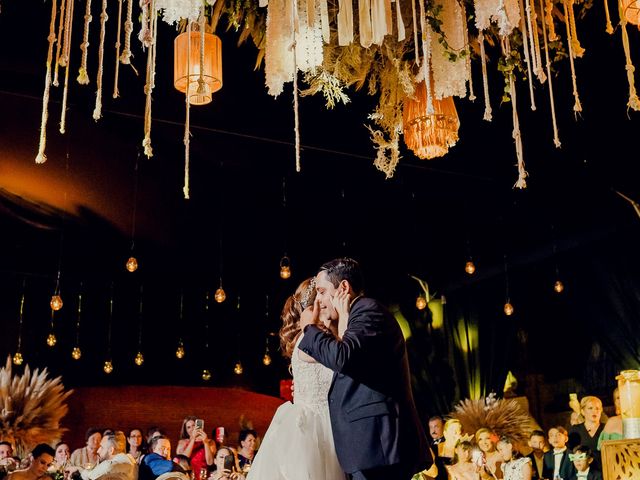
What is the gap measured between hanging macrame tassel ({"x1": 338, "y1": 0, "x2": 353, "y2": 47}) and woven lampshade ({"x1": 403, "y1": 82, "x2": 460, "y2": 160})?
0.61m

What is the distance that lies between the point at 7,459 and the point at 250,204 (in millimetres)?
3469

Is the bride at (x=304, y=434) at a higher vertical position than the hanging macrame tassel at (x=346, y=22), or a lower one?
lower

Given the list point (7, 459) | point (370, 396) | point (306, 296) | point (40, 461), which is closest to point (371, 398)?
point (370, 396)

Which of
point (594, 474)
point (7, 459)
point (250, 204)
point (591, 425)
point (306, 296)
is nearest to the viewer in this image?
point (306, 296)

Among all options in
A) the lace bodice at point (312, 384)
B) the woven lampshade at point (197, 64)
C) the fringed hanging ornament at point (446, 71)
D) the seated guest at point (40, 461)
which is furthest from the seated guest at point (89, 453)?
the fringed hanging ornament at point (446, 71)

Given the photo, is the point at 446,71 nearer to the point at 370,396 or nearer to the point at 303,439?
the point at 370,396

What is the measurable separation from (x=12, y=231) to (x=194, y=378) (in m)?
4.39

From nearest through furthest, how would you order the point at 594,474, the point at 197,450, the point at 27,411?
the point at 594,474 < the point at 27,411 < the point at 197,450

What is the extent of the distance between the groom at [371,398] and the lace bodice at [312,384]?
0.24m

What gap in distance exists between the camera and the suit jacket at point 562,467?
21.0 ft

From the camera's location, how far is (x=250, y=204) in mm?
8109

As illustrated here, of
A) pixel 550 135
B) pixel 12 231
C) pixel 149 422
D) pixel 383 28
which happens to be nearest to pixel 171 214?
pixel 12 231

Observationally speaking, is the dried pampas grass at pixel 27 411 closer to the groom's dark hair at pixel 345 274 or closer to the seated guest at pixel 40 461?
the seated guest at pixel 40 461

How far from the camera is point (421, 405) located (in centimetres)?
1041
